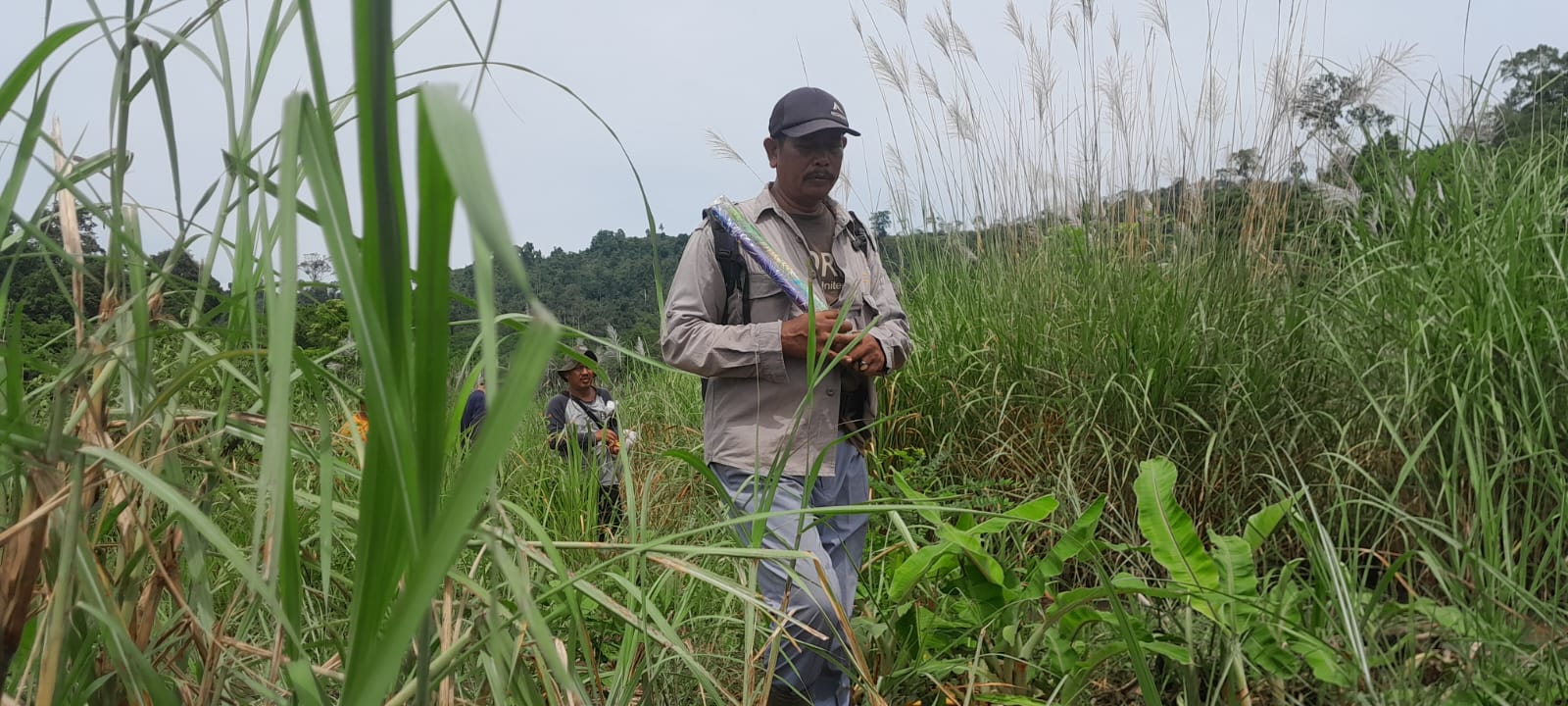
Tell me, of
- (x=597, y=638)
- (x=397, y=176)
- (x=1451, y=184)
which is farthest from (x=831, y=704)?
(x=397, y=176)

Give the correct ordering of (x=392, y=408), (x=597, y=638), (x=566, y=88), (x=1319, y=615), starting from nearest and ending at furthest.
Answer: (x=392, y=408)
(x=566, y=88)
(x=1319, y=615)
(x=597, y=638)

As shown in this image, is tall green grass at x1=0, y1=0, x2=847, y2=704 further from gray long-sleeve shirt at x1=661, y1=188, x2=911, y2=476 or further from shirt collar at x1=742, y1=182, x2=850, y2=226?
shirt collar at x1=742, y1=182, x2=850, y2=226

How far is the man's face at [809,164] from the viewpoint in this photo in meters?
2.96

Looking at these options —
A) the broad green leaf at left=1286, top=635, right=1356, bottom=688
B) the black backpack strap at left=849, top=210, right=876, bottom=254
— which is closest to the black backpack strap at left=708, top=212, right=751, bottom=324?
the black backpack strap at left=849, top=210, right=876, bottom=254

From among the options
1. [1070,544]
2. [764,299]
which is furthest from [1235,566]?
[764,299]

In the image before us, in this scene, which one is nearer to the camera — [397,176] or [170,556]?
[397,176]

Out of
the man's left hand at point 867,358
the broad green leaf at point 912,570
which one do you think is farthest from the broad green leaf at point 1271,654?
the man's left hand at point 867,358

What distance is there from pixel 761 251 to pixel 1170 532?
1.30 m

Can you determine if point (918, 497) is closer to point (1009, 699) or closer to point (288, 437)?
point (1009, 699)

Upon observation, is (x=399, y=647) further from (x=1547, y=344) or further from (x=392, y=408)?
(x=1547, y=344)

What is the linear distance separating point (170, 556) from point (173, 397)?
5.3 inches

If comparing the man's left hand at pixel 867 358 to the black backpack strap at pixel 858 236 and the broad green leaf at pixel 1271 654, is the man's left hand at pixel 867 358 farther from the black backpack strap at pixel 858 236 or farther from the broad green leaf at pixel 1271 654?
the broad green leaf at pixel 1271 654

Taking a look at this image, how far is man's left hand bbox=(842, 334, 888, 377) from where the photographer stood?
283 cm

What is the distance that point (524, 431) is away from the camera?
225 inches
